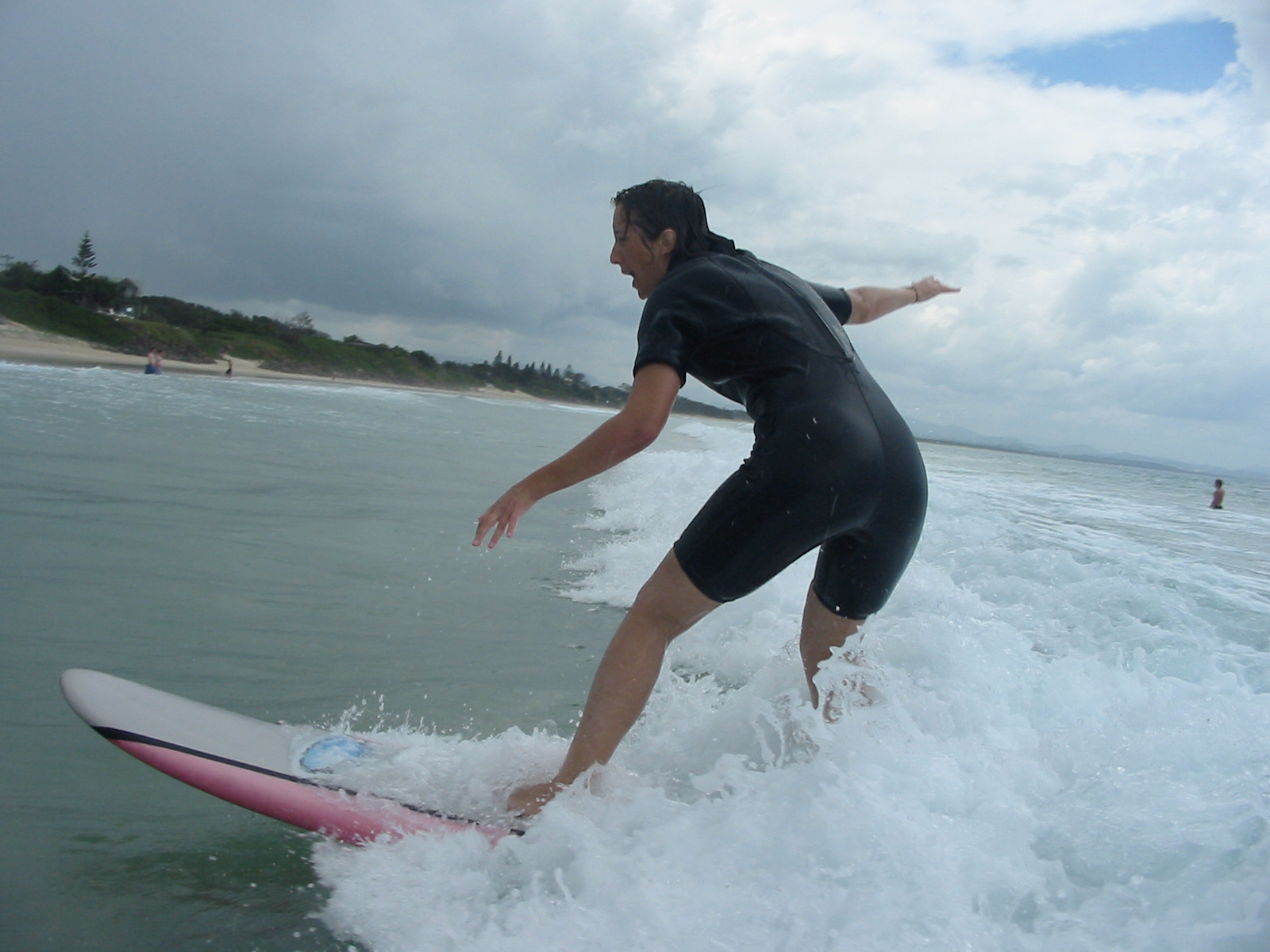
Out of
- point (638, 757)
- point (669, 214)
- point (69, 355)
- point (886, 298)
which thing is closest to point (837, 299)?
point (886, 298)

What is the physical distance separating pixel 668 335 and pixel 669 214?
0.40 m

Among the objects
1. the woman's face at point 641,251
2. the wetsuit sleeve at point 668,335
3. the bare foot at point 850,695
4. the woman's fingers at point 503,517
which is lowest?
the bare foot at point 850,695

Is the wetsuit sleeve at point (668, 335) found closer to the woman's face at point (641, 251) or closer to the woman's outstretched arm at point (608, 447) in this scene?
the woman's outstretched arm at point (608, 447)

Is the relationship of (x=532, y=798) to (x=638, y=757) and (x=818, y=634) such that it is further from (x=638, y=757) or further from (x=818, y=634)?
(x=818, y=634)

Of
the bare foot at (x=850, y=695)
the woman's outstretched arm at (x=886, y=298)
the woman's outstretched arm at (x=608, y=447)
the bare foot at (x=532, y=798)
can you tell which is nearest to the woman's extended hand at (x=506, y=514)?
the woman's outstretched arm at (x=608, y=447)

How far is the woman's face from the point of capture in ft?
7.33

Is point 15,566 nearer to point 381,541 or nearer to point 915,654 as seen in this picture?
point 381,541

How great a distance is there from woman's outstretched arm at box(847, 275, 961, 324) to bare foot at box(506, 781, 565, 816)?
1.65m

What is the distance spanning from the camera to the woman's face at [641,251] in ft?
7.33

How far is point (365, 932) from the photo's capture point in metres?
1.78

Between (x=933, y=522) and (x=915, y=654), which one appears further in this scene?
(x=933, y=522)

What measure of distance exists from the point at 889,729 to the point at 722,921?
0.71 m

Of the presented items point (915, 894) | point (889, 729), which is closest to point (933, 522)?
point (889, 729)

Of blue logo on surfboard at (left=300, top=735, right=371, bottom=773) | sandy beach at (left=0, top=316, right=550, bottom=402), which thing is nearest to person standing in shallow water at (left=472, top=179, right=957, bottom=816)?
blue logo on surfboard at (left=300, top=735, right=371, bottom=773)
